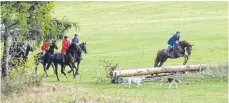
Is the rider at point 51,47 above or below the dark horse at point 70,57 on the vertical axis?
above

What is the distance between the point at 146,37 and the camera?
60.4 m

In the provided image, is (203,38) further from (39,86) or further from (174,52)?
(39,86)

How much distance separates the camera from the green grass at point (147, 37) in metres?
27.1

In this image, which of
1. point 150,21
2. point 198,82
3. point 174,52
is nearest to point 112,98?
point 198,82

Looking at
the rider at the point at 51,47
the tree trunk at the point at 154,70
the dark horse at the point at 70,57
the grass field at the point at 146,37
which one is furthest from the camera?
the dark horse at the point at 70,57

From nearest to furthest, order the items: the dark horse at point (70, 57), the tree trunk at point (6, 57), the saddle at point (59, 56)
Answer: the tree trunk at point (6, 57) → the dark horse at point (70, 57) → the saddle at point (59, 56)

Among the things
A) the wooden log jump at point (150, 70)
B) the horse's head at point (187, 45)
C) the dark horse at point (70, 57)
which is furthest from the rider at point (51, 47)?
the horse's head at point (187, 45)

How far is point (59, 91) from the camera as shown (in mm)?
26844

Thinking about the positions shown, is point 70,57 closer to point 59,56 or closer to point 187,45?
point 59,56

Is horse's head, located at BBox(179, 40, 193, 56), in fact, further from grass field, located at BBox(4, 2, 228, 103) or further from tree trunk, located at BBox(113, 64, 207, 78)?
grass field, located at BBox(4, 2, 228, 103)

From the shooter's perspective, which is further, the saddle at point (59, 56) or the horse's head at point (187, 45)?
the horse's head at point (187, 45)

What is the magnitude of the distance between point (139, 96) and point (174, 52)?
10839 mm

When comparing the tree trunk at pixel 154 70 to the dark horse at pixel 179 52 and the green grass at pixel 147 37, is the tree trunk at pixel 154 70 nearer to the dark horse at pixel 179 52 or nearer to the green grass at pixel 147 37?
the green grass at pixel 147 37

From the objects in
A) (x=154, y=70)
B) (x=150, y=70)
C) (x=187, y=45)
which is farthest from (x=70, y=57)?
(x=187, y=45)
